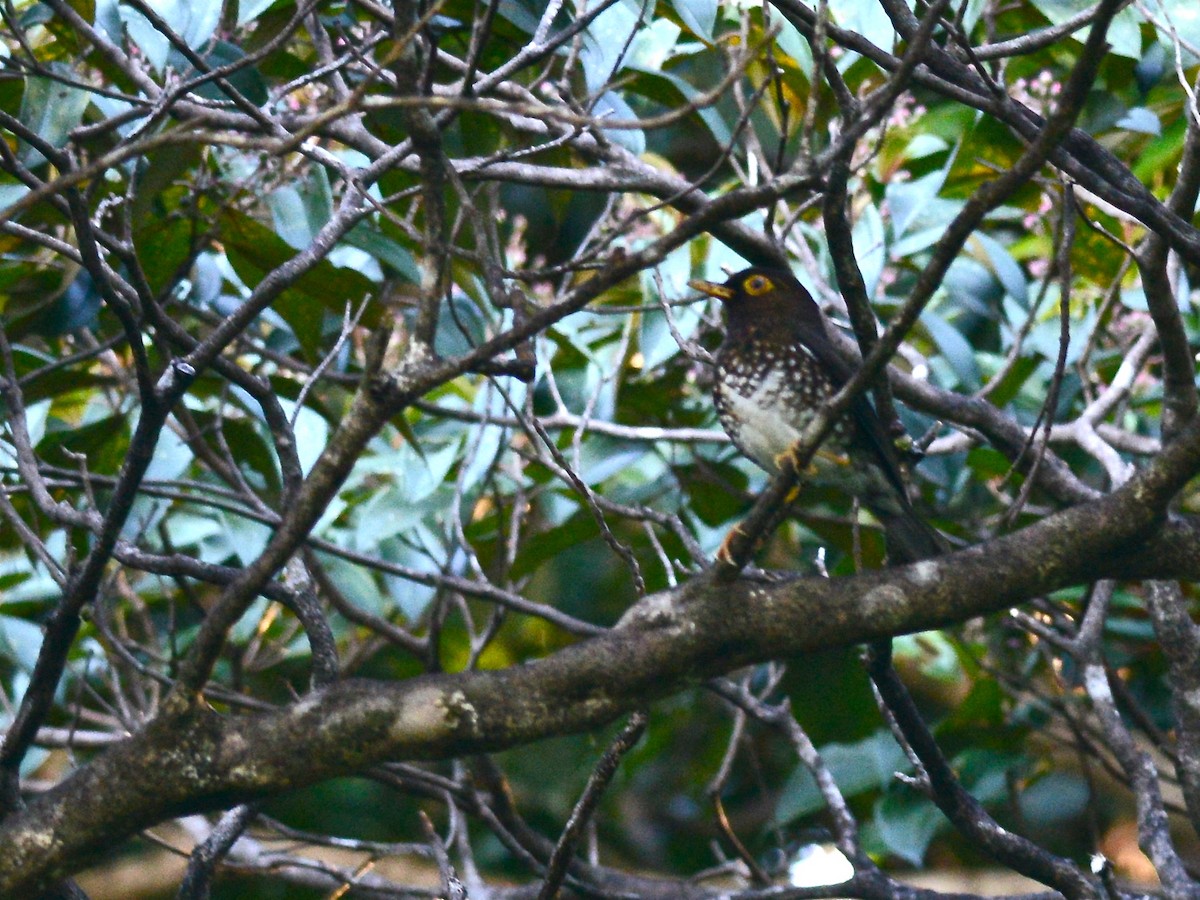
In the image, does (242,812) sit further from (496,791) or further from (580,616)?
(580,616)

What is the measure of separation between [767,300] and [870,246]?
52cm

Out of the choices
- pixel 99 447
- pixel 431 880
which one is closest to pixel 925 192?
pixel 99 447

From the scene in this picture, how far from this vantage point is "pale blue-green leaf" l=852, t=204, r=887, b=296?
426cm

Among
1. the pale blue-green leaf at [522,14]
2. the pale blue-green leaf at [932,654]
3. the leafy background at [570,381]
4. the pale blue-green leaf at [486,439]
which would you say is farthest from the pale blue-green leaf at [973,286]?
Result: the pale blue-green leaf at [522,14]

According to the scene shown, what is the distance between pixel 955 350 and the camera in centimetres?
454

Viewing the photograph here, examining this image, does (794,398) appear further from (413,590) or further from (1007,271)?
(413,590)

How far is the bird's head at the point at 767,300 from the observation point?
12.9ft

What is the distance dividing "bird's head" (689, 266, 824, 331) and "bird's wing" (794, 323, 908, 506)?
0.04 metres

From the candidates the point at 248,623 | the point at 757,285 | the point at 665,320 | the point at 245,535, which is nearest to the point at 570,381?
the point at 665,320

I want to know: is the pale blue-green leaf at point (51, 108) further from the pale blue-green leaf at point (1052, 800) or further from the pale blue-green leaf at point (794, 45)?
the pale blue-green leaf at point (1052, 800)

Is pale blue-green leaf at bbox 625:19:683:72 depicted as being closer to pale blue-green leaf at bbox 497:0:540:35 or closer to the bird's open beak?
pale blue-green leaf at bbox 497:0:540:35

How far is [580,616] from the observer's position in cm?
607

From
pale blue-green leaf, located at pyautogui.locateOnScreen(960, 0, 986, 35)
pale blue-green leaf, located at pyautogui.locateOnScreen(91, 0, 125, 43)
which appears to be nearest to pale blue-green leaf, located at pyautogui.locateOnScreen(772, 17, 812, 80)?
pale blue-green leaf, located at pyautogui.locateOnScreen(960, 0, 986, 35)

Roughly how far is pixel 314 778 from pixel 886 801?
2759 mm
